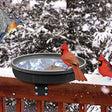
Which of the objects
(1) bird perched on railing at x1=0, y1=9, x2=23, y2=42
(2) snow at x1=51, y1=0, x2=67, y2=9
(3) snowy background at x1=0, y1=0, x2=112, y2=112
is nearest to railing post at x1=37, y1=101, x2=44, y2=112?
(1) bird perched on railing at x1=0, y1=9, x2=23, y2=42

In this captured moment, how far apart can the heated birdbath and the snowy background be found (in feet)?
5.55

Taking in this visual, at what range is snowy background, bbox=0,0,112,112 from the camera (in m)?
2.74

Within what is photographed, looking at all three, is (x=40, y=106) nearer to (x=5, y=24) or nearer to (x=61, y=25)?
(x=5, y=24)

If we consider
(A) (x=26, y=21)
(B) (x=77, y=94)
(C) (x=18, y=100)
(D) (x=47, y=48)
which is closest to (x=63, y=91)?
(B) (x=77, y=94)

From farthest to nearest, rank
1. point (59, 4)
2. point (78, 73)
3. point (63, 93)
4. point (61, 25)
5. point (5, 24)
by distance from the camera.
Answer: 1. point (59, 4)
2. point (61, 25)
3. point (5, 24)
4. point (63, 93)
5. point (78, 73)

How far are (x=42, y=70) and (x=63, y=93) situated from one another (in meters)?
0.19

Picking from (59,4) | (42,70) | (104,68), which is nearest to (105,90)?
(104,68)

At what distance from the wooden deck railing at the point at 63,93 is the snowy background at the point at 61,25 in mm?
1754

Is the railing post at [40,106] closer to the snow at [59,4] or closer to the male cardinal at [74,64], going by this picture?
the male cardinal at [74,64]

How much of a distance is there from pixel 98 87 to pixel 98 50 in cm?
201

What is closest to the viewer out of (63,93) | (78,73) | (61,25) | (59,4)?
(78,73)

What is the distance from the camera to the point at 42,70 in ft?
2.57

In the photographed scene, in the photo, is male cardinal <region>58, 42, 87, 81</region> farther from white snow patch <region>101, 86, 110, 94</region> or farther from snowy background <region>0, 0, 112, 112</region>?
snowy background <region>0, 0, 112, 112</region>

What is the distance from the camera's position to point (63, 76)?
798mm
